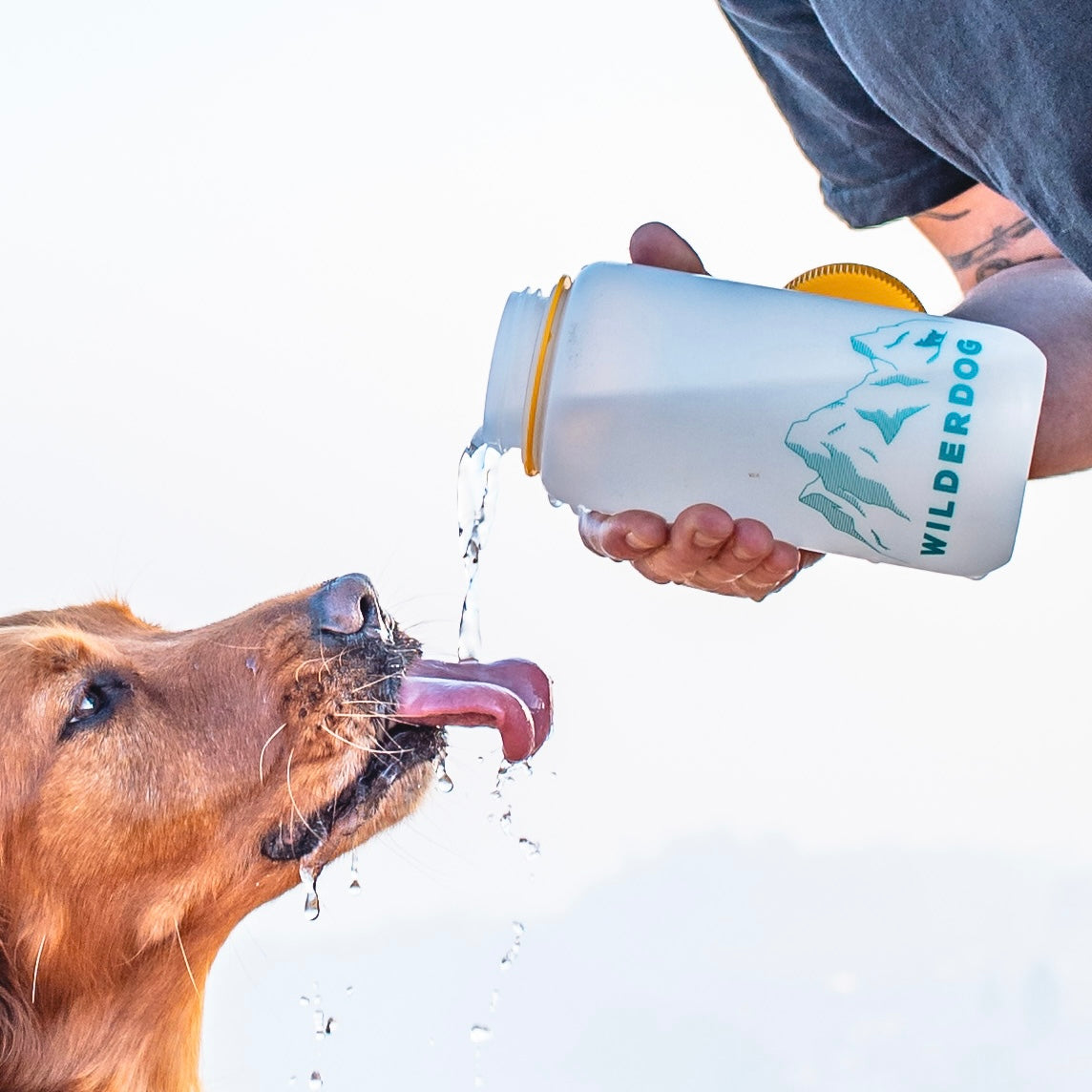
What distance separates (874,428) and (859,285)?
0.76 feet

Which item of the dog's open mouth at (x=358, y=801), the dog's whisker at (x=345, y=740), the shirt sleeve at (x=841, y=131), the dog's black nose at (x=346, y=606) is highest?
the shirt sleeve at (x=841, y=131)

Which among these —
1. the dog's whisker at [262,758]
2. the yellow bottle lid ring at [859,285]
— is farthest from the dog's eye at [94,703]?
the yellow bottle lid ring at [859,285]

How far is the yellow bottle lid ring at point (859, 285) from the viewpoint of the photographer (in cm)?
159

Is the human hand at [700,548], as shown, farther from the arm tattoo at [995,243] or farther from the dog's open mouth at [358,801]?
the arm tattoo at [995,243]

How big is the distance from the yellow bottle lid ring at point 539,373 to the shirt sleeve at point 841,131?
47cm

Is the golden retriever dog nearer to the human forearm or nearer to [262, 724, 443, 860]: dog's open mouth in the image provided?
[262, 724, 443, 860]: dog's open mouth

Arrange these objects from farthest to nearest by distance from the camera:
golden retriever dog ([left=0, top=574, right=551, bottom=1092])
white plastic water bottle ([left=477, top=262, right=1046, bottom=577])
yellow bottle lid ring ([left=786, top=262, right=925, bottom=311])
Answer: golden retriever dog ([left=0, top=574, right=551, bottom=1092]) → yellow bottle lid ring ([left=786, top=262, right=925, bottom=311]) → white plastic water bottle ([left=477, top=262, right=1046, bottom=577])

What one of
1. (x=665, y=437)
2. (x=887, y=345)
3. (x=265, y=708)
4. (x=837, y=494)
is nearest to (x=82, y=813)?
(x=265, y=708)

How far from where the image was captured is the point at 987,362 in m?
1.46

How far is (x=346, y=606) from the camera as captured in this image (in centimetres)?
181

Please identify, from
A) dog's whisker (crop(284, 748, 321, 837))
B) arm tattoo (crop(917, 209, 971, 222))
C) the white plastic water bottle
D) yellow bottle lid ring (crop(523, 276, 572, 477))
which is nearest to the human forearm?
the white plastic water bottle

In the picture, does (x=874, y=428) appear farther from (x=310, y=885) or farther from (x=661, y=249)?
(x=310, y=885)

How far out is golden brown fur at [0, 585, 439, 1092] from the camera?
1.69 meters

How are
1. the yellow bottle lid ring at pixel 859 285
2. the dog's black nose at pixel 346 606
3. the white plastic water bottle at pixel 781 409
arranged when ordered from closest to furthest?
the white plastic water bottle at pixel 781 409 < the yellow bottle lid ring at pixel 859 285 < the dog's black nose at pixel 346 606
